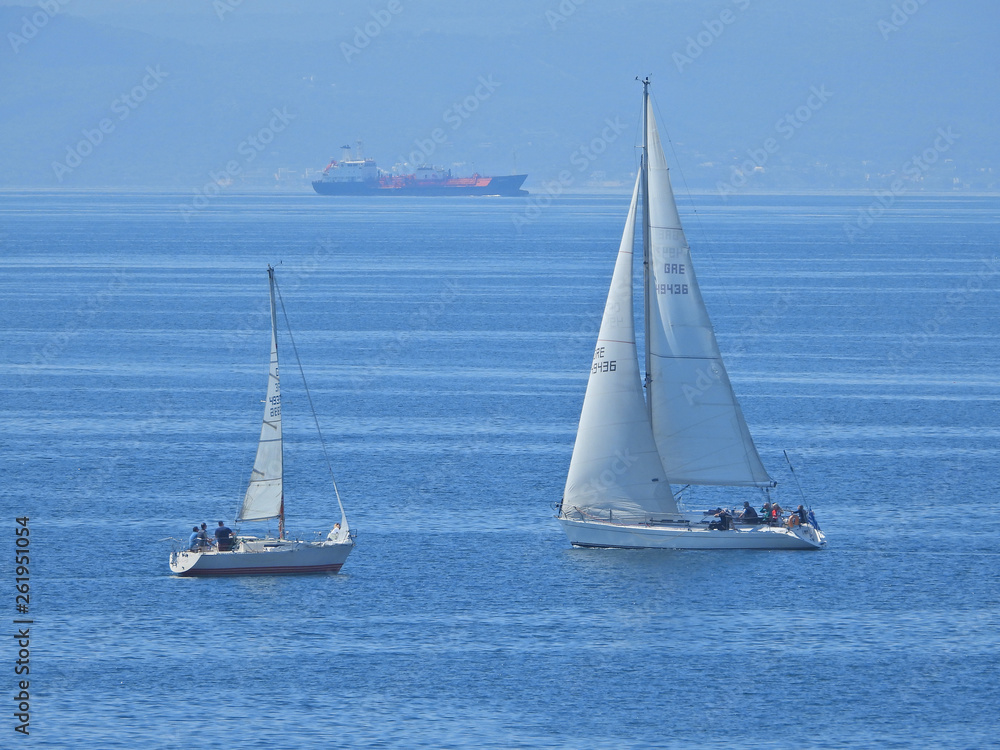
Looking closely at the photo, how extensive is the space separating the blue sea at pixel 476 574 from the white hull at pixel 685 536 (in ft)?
1.71

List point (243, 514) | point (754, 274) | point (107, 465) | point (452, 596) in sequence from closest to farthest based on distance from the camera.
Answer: point (452, 596)
point (243, 514)
point (107, 465)
point (754, 274)

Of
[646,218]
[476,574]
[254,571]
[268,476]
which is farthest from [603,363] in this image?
[254,571]

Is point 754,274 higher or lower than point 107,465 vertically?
higher

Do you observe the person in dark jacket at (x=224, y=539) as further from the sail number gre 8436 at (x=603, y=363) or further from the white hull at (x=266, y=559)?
the sail number gre 8436 at (x=603, y=363)

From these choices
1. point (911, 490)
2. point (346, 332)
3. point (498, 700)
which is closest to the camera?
point (498, 700)

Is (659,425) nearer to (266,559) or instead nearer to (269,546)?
(269,546)

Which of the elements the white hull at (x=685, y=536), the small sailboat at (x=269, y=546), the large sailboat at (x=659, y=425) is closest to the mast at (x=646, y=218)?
the large sailboat at (x=659, y=425)

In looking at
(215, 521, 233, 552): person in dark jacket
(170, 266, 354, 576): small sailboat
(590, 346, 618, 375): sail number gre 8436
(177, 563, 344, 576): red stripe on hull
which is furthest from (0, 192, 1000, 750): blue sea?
(590, 346, 618, 375): sail number gre 8436

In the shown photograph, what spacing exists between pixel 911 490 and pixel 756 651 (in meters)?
21.6

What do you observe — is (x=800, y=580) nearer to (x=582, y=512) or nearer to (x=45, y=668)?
(x=582, y=512)

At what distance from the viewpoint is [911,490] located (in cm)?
6391

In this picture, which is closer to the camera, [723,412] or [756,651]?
[756,651]

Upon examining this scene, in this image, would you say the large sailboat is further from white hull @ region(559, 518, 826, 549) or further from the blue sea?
the blue sea

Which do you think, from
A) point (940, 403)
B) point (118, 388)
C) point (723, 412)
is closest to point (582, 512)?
point (723, 412)
